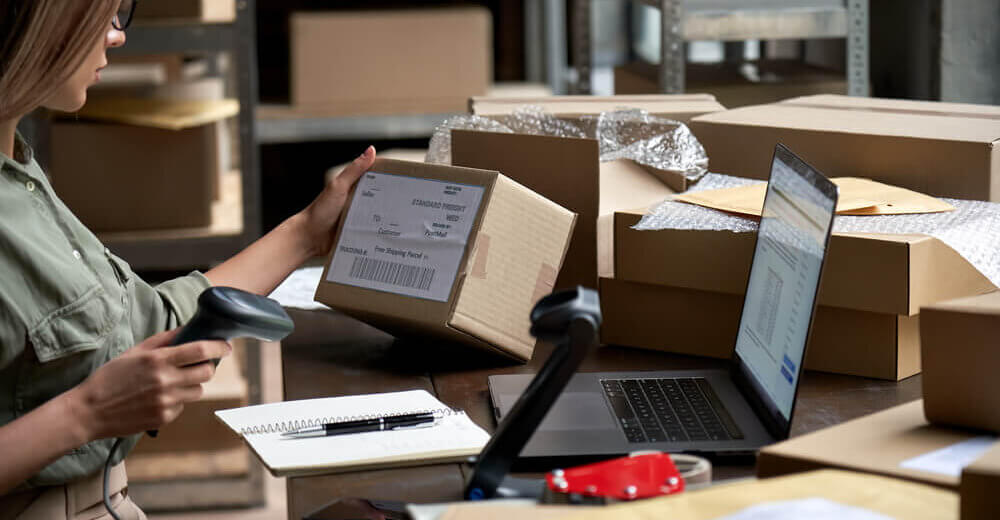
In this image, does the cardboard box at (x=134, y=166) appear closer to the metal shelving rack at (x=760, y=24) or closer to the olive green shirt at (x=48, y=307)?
the metal shelving rack at (x=760, y=24)

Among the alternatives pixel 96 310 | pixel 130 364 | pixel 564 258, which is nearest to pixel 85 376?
pixel 96 310

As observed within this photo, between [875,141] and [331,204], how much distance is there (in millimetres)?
702

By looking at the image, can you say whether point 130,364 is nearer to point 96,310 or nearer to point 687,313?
point 96,310

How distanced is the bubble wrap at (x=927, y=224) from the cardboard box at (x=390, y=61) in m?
1.64

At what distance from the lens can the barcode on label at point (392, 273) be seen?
1362mm

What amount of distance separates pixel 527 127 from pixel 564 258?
292 mm

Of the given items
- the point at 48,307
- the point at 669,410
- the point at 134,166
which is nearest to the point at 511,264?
the point at 669,410

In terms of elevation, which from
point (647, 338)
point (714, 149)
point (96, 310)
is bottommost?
point (647, 338)

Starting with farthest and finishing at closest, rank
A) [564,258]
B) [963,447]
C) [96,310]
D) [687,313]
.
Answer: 1. [564,258]
2. [687,313]
3. [96,310]
4. [963,447]

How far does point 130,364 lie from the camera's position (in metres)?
1.05

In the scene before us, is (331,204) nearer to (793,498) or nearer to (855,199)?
(855,199)

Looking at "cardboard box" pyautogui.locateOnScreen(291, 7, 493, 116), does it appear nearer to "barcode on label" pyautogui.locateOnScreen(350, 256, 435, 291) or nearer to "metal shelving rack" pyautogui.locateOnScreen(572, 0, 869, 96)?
"metal shelving rack" pyautogui.locateOnScreen(572, 0, 869, 96)

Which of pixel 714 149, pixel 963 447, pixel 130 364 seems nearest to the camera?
pixel 963 447

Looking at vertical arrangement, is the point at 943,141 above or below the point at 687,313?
above
